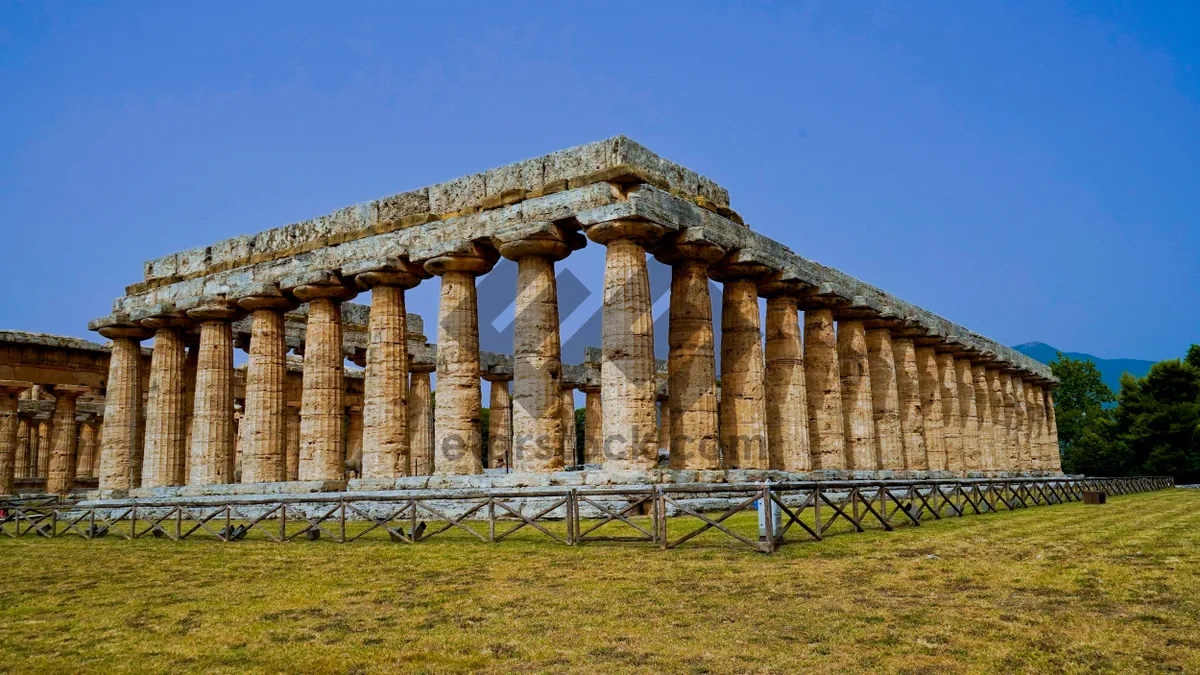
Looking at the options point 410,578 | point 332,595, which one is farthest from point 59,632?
point 410,578

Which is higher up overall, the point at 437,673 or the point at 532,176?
the point at 532,176

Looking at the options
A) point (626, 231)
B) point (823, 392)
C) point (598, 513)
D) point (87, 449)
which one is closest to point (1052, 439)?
point (823, 392)

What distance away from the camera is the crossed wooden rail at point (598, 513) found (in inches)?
664

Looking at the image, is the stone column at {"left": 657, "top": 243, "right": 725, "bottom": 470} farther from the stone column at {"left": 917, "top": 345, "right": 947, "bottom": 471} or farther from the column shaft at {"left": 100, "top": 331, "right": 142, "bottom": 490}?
the column shaft at {"left": 100, "top": 331, "right": 142, "bottom": 490}

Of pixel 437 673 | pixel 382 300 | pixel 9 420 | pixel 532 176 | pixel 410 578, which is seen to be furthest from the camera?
pixel 9 420

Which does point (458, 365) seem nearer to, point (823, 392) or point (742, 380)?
point (742, 380)

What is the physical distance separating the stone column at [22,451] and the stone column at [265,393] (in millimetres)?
33212

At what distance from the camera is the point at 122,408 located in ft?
116

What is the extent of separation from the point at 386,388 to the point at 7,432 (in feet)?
94.1

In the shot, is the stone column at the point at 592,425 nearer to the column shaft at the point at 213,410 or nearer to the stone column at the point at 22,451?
the column shaft at the point at 213,410

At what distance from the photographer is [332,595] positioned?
1288 cm

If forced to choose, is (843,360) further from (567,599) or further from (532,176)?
(567,599)

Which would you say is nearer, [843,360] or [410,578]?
[410,578]

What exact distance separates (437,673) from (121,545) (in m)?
16.5
